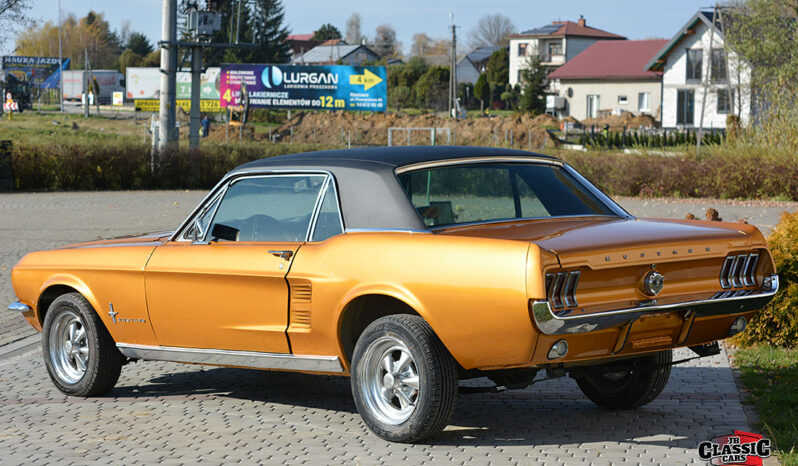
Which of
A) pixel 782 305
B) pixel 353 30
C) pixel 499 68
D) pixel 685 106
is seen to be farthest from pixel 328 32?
pixel 782 305

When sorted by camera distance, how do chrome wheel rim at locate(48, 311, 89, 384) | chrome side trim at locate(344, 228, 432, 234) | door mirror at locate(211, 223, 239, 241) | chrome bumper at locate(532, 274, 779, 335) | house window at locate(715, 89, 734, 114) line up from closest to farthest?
chrome bumper at locate(532, 274, 779, 335)
chrome side trim at locate(344, 228, 432, 234)
door mirror at locate(211, 223, 239, 241)
chrome wheel rim at locate(48, 311, 89, 384)
house window at locate(715, 89, 734, 114)

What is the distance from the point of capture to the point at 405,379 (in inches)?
226

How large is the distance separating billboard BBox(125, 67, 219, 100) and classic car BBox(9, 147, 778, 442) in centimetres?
6761

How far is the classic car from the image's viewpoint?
531 cm

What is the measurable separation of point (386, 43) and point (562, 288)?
173558 millimetres

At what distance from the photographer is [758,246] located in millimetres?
5938

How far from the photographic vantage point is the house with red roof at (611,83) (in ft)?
288

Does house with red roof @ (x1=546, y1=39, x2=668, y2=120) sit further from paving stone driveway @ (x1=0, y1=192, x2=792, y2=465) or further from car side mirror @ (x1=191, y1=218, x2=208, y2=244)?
car side mirror @ (x1=191, y1=218, x2=208, y2=244)

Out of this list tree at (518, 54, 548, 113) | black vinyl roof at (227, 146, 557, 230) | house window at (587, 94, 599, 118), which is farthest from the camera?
tree at (518, 54, 548, 113)

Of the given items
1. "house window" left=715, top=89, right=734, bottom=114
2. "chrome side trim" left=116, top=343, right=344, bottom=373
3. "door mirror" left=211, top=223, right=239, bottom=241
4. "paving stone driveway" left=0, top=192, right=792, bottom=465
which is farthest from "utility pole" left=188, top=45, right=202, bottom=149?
"house window" left=715, top=89, right=734, bottom=114

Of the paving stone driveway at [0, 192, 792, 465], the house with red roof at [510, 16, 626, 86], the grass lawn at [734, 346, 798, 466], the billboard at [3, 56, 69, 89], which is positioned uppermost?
the house with red roof at [510, 16, 626, 86]

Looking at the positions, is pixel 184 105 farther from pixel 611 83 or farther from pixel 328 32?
pixel 328 32

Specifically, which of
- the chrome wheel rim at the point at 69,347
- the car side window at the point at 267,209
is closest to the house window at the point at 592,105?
the chrome wheel rim at the point at 69,347

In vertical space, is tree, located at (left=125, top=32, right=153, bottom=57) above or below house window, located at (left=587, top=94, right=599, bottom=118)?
above
